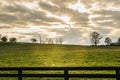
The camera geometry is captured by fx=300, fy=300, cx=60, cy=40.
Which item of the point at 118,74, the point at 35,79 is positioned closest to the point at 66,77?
the point at 118,74

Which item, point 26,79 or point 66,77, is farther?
point 26,79

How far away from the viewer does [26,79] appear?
26.5m

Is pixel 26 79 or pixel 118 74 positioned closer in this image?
pixel 118 74

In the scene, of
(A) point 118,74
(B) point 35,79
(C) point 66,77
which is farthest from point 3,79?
(A) point 118,74

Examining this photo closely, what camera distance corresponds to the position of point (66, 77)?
1661cm

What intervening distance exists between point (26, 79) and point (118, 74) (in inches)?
471

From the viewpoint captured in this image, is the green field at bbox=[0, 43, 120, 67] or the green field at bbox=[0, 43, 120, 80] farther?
the green field at bbox=[0, 43, 120, 67]

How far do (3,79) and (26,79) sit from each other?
2.03 metres

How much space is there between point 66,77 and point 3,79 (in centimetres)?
1060

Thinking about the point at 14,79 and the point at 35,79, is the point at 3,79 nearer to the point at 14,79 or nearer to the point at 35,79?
the point at 14,79

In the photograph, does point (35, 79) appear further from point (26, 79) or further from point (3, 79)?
point (3, 79)

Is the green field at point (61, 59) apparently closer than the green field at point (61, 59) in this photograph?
Yes

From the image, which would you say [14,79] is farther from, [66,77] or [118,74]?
[118,74]

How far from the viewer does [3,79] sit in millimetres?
25750
